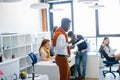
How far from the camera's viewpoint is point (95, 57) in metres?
5.60

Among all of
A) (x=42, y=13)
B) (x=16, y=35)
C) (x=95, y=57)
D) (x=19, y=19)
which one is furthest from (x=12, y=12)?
(x=95, y=57)

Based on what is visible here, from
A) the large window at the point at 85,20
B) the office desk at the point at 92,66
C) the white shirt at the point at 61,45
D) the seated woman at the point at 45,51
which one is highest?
the large window at the point at 85,20

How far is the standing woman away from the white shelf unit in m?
1.68

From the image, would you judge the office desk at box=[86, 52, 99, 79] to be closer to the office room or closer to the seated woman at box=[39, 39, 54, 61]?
the office room

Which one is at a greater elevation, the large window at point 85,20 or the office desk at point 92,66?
the large window at point 85,20

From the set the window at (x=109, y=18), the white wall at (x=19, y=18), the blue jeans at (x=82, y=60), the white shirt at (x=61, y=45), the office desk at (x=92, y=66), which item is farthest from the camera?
the window at (x=109, y=18)

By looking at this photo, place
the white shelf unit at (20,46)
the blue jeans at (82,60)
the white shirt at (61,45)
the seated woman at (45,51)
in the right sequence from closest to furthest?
the white shirt at (61,45)
the seated woman at (45,51)
the white shelf unit at (20,46)
the blue jeans at (82,60)

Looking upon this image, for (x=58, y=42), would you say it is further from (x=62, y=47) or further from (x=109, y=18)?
(x=109, y=18)

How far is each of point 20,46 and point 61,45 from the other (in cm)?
248

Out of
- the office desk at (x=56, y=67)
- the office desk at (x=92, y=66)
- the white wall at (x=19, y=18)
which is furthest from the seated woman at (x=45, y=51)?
the white wall at (x=19, y=18)

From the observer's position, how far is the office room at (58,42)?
3664mm

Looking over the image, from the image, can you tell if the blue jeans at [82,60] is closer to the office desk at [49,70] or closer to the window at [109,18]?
the office desk at [49,70]

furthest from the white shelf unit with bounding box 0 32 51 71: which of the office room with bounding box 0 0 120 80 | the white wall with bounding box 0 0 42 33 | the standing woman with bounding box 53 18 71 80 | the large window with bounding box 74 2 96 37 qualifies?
the large window with bounding box 74 2 96 37

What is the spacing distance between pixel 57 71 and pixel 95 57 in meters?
1.95
